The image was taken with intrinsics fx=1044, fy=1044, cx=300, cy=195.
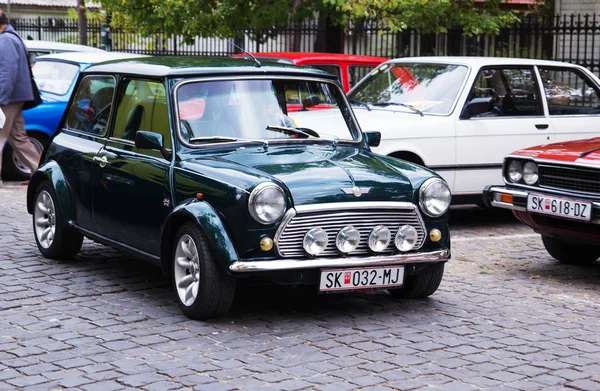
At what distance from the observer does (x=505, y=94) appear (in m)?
11.1

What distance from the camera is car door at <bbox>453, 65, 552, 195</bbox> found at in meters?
10.6

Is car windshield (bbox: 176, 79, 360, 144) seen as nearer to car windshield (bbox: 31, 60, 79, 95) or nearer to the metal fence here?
car windshield (bbox: 31, 60, 79, 95)

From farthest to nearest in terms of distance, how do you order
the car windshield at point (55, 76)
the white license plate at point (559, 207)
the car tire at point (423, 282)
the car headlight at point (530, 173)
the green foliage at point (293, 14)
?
1. the green foliage at point (293, 14)
2. the car windshield at point (55, 76)
3. the car headlight at point (530, 173)
4. the white license plate at point (559, 207)
5. the car tire at point (423, 282)

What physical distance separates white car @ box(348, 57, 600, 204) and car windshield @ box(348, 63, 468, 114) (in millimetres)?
11

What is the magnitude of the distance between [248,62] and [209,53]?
18861 millimetres

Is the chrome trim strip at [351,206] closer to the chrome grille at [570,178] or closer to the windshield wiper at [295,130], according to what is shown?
the windshield wiper at [295,130]

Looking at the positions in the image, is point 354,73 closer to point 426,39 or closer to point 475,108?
point 475,108

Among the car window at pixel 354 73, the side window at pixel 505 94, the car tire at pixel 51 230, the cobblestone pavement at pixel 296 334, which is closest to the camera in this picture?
the cobblestone pavement at pixel 296 334

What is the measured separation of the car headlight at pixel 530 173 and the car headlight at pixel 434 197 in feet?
6.21

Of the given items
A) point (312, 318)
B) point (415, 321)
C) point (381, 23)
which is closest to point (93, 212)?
point (312, 318)

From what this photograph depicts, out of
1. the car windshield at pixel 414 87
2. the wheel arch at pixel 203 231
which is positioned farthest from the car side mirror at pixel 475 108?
the wheel arch at pixel 203 231

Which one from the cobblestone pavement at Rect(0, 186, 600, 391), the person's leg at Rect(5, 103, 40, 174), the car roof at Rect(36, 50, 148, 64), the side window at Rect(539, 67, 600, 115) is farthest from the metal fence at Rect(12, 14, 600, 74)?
the cobblestone pavement at Rect(0, 186, 600, 391)

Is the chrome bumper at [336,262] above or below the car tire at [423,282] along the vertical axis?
above

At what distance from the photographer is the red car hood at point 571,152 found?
8062 millimetres
